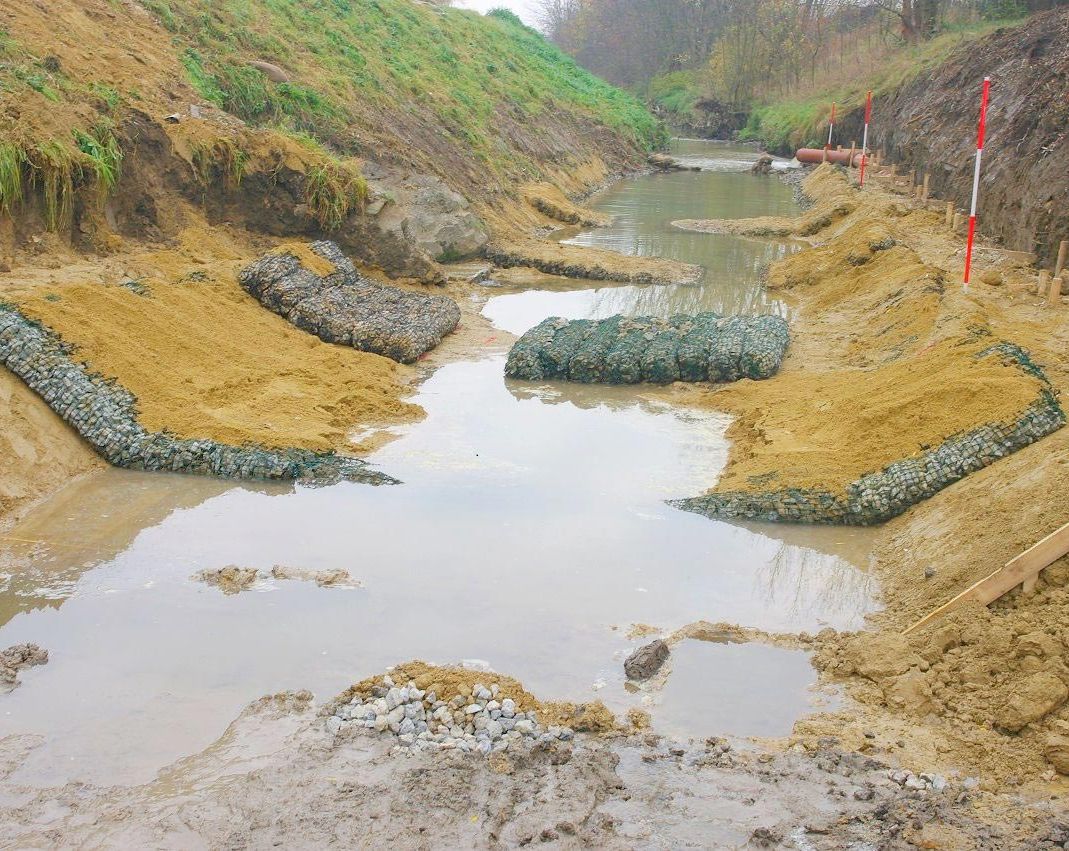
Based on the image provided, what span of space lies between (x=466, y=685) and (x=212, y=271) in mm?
7842

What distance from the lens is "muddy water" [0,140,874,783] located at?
523 centimetres

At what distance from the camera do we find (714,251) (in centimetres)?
1841

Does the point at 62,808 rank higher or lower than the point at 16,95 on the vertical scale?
lower

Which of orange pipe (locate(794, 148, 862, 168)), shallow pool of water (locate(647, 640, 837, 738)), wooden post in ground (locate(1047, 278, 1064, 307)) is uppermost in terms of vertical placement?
orange pipe (locate(794, 148, 862, 168))

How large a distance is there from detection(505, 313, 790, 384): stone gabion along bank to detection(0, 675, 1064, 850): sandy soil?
609 centimetres

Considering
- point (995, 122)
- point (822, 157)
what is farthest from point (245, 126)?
point (822, 157)

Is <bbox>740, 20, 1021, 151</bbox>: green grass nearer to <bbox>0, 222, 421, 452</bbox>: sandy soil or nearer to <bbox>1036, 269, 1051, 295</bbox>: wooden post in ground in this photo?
<bbox>1036, 269, 1051, 295</bbox>: wooden post in ground

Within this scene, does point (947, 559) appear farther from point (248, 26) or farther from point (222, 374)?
point (248, 26)

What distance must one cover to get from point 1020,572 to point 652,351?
223 inches

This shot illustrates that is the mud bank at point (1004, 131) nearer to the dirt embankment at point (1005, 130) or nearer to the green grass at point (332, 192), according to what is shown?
the dirt embankment at point (1005, 130)

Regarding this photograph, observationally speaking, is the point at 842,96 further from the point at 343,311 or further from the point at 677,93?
the point at 343,311

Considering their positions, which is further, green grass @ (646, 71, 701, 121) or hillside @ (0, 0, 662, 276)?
green grass @ (646, 71, 701, 121)

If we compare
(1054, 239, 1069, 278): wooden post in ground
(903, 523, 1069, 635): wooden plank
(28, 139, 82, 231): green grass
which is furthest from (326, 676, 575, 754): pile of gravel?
(1054, 239, 1069, 278): wooden post in ground

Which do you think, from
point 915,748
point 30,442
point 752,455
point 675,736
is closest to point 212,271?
point 30,442
